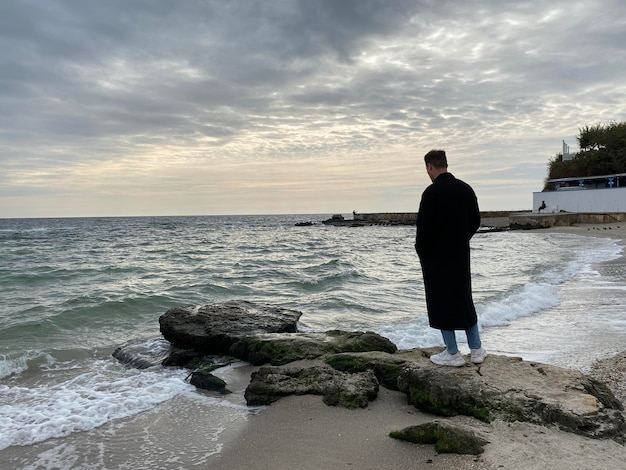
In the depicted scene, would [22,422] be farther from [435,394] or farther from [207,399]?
[435,394]

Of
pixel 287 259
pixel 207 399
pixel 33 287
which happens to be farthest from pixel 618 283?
pixel 33 287

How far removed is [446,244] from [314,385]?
197 centimetres

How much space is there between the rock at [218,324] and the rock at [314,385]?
1988 millimetres

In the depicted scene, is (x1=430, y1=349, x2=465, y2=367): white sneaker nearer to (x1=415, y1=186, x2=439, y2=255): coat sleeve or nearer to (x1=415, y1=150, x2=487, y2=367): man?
(x1=415, y1=150, x2=487, y2=367): man

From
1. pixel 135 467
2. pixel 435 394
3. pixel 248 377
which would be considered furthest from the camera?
pixel 248 377

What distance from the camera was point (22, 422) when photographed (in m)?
4.82

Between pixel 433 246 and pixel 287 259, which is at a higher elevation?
pixel 433 246

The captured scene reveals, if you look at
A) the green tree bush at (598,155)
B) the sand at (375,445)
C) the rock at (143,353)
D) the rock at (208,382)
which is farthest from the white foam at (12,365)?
the green tree bush at (598,155)

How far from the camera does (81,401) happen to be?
535 cm

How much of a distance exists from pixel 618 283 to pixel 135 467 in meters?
13.0

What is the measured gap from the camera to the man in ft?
14.7

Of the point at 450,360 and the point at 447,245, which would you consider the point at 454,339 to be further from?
the point at 447,245

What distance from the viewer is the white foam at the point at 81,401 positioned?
183 inches

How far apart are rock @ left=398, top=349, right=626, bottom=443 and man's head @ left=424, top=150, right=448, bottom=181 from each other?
1.86 m
